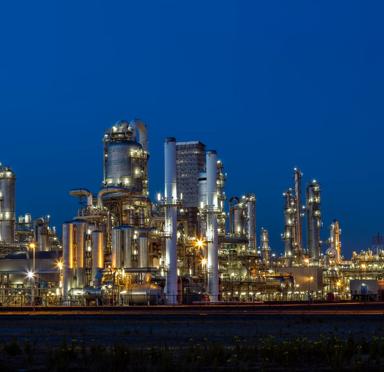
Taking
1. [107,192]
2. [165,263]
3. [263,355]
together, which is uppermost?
[107,192]

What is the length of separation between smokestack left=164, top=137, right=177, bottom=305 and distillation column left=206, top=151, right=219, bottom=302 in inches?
229

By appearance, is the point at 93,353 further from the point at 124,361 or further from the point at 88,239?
the point at 88,239

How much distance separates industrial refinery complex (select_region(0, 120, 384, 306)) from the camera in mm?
Result: 75812

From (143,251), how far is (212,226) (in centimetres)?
745

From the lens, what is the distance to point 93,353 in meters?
22.8

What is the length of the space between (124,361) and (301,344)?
19.3 feet

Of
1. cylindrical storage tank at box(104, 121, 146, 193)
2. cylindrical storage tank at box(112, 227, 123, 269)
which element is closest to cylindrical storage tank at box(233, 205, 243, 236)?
cylindrical storage tank at box(104, 121, 146, 193)

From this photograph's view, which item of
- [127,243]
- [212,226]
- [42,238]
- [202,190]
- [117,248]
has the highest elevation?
[202,190]

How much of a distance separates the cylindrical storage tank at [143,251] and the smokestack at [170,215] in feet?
9.88

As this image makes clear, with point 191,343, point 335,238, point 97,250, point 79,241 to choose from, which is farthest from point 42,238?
point 191,343

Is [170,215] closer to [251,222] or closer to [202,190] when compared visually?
[202,190]

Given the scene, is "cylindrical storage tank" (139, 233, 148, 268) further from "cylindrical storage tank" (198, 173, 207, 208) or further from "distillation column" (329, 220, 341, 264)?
"distillation column" (329, 220, 341, 264)

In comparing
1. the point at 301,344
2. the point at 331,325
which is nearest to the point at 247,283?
the point at 331,325

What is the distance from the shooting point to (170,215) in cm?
7569
